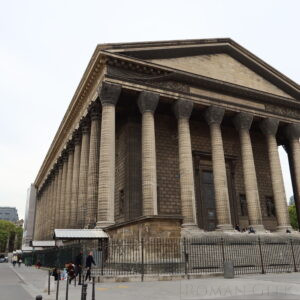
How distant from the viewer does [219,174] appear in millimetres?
24719

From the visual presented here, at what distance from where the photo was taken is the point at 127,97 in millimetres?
26406

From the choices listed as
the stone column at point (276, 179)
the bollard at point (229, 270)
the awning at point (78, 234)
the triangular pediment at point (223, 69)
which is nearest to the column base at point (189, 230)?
the awning at point (78, 234)

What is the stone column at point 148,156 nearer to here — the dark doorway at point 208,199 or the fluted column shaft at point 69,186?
the dark doorway at point 208,199

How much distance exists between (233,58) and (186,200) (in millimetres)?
14945

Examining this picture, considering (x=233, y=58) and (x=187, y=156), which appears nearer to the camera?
(x=187, y=156)

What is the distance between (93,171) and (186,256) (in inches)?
451

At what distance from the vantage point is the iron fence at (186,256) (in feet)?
50.9

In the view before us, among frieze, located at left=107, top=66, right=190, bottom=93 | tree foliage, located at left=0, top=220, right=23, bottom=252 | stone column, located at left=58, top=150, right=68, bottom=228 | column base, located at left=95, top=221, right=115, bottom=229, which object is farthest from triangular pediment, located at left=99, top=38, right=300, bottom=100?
tree foliage, located at left=0, top=220, right=23, bottom=252

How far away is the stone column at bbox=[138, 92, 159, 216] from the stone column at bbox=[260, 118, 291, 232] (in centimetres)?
1110

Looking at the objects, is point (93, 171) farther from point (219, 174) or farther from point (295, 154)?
point (295, 154)

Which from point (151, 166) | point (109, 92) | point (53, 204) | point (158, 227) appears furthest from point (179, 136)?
point (53, 204)

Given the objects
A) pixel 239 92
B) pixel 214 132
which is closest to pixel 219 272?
pixel 214 132

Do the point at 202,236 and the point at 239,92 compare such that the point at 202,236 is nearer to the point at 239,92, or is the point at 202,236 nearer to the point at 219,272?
the point at 219,272

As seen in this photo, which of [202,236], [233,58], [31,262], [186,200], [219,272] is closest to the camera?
[219,272]
